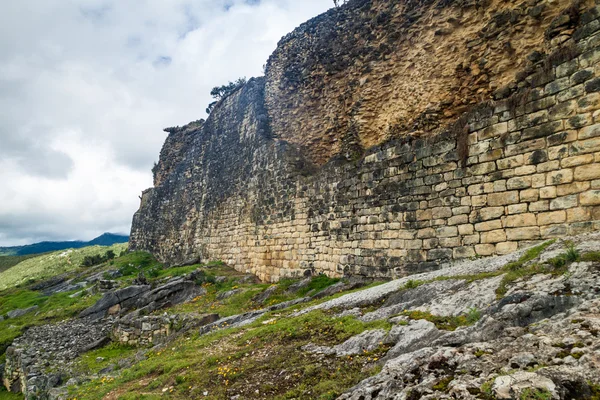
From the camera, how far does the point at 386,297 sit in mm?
8312

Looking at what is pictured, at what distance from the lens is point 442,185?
1062 cm

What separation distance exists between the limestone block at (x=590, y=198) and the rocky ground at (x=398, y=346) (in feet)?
5.85

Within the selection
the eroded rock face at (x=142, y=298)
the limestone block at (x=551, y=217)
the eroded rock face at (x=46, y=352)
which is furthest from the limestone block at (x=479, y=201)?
the eroded rock face at (x=142, y=298)

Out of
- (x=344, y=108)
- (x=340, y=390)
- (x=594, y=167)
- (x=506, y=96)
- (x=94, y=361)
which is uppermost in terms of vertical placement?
(x=344, y=108)

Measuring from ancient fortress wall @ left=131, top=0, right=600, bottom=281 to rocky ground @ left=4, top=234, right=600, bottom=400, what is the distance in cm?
161

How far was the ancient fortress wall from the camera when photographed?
312 inches

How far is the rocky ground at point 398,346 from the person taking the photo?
3.27 m

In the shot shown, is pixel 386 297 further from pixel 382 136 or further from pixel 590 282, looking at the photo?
pixel 382 136

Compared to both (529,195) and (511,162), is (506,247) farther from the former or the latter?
(511,162)

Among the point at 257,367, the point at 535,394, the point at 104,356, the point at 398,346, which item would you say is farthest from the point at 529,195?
the point at 104,356

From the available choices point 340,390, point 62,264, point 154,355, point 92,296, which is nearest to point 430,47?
point 340,390

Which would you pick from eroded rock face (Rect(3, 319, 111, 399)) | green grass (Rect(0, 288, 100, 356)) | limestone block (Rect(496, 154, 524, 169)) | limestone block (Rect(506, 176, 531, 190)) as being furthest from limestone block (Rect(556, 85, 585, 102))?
green grass (Rect(0, 288, 100, 356))

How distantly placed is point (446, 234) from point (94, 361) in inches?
463

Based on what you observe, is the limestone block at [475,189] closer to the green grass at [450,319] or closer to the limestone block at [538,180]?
the limestone block at [538,180]
